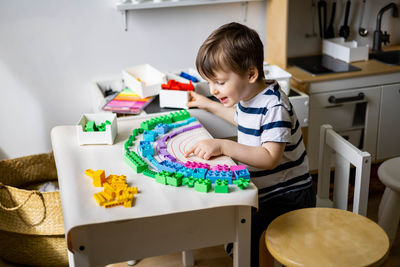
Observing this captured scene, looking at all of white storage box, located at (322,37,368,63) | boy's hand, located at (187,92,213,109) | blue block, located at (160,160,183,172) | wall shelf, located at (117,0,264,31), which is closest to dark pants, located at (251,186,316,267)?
blue block, located at (160,160,183,172)

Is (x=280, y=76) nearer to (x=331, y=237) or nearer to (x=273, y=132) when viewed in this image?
(x=273, y=132)

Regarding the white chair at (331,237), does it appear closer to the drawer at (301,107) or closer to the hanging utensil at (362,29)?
the drawer at (301,107)

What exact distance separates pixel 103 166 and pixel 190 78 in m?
0.96

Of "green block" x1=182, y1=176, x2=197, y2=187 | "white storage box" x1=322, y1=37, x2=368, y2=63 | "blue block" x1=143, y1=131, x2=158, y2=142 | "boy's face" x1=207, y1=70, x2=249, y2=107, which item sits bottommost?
"green block" x1=182, y1=176, x2=197, y2=187

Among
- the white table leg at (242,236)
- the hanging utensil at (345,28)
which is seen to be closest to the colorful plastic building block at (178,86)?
the white table leg at (242,236)

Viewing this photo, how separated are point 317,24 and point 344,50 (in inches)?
10.9

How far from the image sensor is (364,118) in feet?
9.47

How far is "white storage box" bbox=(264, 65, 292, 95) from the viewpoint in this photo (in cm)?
242

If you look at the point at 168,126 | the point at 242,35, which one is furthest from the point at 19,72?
the point at 242,35

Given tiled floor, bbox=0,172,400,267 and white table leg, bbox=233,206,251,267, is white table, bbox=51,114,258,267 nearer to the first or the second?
white table leg, bbox=233,206,251,267

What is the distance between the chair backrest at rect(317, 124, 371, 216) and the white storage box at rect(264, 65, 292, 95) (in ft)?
2.06

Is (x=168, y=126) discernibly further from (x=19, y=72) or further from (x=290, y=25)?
(x=290, y=25)

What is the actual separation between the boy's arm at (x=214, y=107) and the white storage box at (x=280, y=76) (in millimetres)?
543

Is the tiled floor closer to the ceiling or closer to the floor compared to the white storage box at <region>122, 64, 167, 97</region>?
closer to the floor
